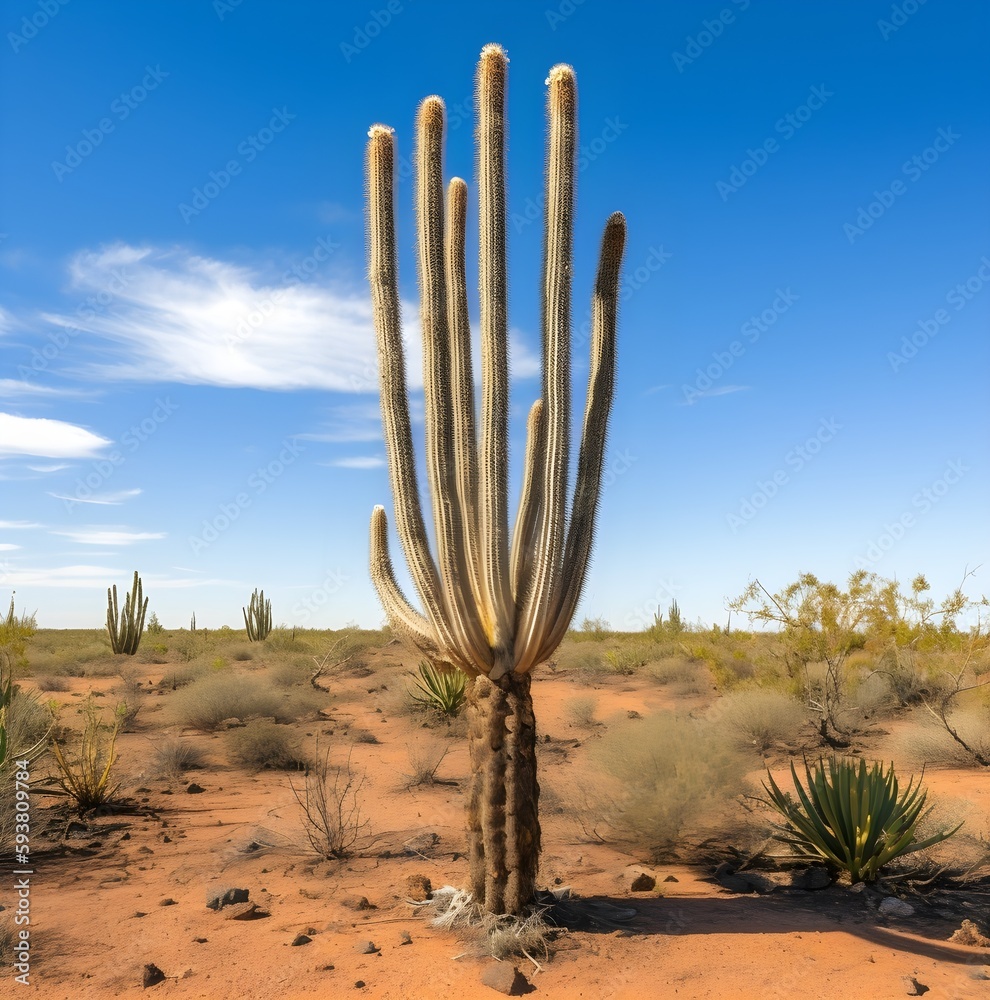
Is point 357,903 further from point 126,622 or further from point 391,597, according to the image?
point 126,622

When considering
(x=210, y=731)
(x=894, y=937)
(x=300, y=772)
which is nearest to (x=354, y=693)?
(x=210, y=731)

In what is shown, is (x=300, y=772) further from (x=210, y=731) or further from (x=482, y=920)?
(x=482, y=920)

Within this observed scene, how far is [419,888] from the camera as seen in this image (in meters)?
6.05

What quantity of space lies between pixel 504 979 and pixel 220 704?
33.7 feet

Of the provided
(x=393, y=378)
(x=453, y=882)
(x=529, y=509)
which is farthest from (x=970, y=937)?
(x=393, y=378)

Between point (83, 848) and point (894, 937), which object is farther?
point (83, 848)

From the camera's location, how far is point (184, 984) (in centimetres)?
482

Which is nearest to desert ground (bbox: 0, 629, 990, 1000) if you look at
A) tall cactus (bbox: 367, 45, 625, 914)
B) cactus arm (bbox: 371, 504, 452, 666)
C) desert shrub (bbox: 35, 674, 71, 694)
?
tall cactus (bbox: 367, 45, 625, 914)

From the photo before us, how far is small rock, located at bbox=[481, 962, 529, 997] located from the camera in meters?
4.62

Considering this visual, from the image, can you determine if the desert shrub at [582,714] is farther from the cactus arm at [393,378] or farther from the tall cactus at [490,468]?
the cactus arm at [393,378]

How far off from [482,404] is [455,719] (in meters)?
9.37

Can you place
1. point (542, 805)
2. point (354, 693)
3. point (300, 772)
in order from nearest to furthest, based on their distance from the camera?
point (542, 805) < point (300, 772) < point (354, 693)

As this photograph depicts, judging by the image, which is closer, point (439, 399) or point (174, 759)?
point (439, 399)

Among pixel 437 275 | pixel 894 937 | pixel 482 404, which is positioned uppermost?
pixel 437 275
